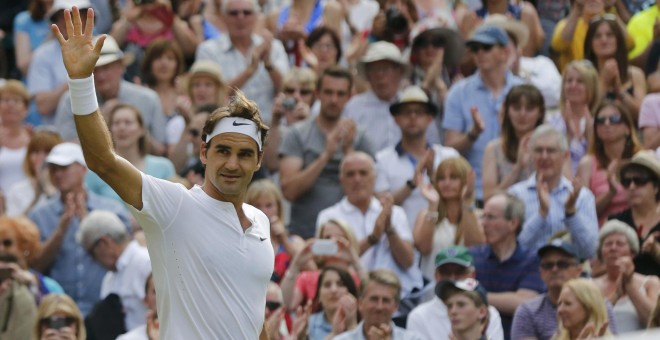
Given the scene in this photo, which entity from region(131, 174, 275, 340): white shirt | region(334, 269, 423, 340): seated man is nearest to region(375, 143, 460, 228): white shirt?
region(334, 269, 423, 340): seated man

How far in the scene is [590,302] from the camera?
33.6 ft

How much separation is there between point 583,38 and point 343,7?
2264 millimetres

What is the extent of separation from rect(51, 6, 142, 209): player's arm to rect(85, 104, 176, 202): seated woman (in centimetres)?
647

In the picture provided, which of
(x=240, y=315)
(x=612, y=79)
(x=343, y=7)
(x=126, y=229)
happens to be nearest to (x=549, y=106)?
(x=612, y=79)

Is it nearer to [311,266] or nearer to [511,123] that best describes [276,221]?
[311,266]

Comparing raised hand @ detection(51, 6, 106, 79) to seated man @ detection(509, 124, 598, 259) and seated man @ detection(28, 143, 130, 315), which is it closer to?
seated man @ detection(509, 124, 598, 259)

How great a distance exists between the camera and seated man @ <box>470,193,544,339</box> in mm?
11383

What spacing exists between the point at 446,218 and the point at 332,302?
56.7 inches

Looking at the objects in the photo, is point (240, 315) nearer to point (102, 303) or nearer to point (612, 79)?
point (102, 303)

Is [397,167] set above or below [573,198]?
above

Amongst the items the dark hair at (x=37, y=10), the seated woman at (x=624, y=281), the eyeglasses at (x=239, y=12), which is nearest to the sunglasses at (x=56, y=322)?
the seated woman at (x=624, y=281)

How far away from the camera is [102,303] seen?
38.2 feet

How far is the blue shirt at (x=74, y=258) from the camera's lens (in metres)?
12.4

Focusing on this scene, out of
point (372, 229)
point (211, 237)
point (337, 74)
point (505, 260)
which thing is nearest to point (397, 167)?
point (372, 229)
